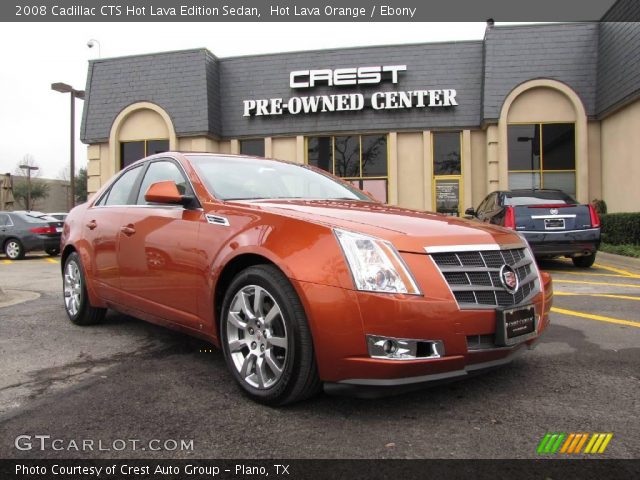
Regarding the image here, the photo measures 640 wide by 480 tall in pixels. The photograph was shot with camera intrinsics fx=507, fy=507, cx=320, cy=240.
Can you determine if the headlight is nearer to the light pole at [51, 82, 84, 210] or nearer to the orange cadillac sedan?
the orange cadillac sedan

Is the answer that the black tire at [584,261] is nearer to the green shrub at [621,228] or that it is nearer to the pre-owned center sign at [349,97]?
the green shrub at [621,228]

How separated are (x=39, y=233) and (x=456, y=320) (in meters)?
14.8

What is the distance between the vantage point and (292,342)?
8.62 feet

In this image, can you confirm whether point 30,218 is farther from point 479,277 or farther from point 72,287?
point 479,277

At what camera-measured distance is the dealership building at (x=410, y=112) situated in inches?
626

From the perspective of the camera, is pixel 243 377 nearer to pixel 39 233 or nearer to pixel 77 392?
pixel 77 392

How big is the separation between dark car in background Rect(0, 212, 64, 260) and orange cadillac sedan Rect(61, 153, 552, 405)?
40.9 ft

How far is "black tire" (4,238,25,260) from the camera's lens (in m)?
14.5

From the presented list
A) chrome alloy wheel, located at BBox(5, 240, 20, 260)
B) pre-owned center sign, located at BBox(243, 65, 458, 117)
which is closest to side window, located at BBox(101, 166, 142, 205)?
chrome alloy wheel, located at BBox(5, 240, 20, 260)

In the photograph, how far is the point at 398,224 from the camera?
112 inches

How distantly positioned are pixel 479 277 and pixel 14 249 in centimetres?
1532

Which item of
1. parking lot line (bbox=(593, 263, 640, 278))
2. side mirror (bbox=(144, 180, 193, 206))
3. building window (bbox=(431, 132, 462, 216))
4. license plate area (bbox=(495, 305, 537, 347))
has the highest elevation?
building window (bbox=(431, 132, 462, 216))

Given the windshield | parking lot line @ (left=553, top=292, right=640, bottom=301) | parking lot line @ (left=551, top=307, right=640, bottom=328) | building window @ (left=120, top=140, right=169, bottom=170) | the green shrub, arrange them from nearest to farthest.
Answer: the windshield → parking lot line @ (left=551, top=307, right=640, bottom=328) → parking lot line @ (left=553, top=292, right=640, bottom=301) → the green shrub → building window @ (left=120, top=140, right=169, bottom=170)
